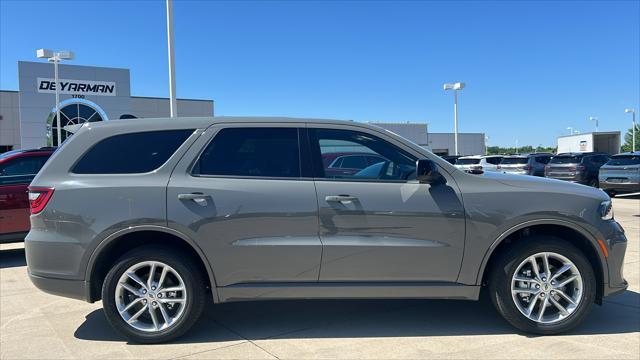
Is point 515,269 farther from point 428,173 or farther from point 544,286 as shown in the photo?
point 428,173

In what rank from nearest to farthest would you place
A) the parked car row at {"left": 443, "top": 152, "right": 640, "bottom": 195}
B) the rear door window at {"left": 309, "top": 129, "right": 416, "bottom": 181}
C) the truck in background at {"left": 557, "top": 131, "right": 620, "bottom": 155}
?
the rear door window at {"left": 309, "top": 129, "right": 416, "bottom": 181}, the parked car row at {"left": 443, "top": 152, "right": 640, "bottom": 195}, the truck in background at {"left": 557, "top": 131, "right": 620, "bottom": 155}

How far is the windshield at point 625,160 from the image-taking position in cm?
1733

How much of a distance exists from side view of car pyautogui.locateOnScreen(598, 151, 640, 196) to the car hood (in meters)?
15.1

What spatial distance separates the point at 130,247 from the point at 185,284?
59 centimetres

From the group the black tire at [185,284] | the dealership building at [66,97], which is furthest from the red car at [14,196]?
the dealership building at [66,97]

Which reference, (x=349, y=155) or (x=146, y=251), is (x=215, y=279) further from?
(x=349, y=155)

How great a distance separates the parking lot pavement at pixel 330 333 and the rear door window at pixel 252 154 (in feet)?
4.60

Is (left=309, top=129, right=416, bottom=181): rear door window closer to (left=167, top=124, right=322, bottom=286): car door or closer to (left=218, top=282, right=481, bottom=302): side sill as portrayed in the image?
(left=167, top=124, right=322, bottom=286): car door

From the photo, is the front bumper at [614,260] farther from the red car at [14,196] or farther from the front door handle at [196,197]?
the red car at [14,196]

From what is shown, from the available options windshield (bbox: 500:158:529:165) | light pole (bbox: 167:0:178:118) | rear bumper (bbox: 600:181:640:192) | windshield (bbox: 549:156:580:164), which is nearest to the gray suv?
light pole (bbox: 167:0:178:118)

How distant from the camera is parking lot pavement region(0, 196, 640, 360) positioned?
382 cm

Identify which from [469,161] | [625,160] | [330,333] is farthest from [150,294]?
[469,161]

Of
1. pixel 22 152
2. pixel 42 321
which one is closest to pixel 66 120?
pixel 22 152

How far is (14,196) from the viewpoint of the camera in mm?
7465
